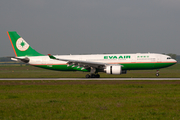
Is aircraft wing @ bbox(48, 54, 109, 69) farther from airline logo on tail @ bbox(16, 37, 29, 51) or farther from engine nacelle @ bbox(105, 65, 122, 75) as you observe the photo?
airline logo on tail @ bbox(16, 37, 29, 51)

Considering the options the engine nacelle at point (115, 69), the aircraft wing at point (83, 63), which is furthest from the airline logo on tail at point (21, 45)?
the engine nacelle at point (115, 69)

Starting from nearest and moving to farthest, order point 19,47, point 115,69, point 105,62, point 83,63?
point 115,69 < point 83,63 < point 105,62 < point 19,47

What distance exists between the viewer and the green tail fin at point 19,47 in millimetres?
42188

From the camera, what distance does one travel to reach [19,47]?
42250 mm

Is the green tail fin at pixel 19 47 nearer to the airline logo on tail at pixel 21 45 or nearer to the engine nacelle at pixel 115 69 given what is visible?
the airline logo on tail at pixel 21 45

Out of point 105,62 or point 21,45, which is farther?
point 21,45

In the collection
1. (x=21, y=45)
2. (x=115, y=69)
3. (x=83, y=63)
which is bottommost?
(x=115, y=69)

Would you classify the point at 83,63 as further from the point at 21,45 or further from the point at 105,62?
the point at 21,45

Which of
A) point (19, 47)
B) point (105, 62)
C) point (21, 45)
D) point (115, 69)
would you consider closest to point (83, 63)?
point (105, 62)

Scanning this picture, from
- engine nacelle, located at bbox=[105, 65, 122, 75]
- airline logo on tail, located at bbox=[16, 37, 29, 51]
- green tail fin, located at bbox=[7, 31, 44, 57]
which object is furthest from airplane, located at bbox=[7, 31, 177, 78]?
airline logo on tail, located at bbox=[16, 37, 29, 51]
